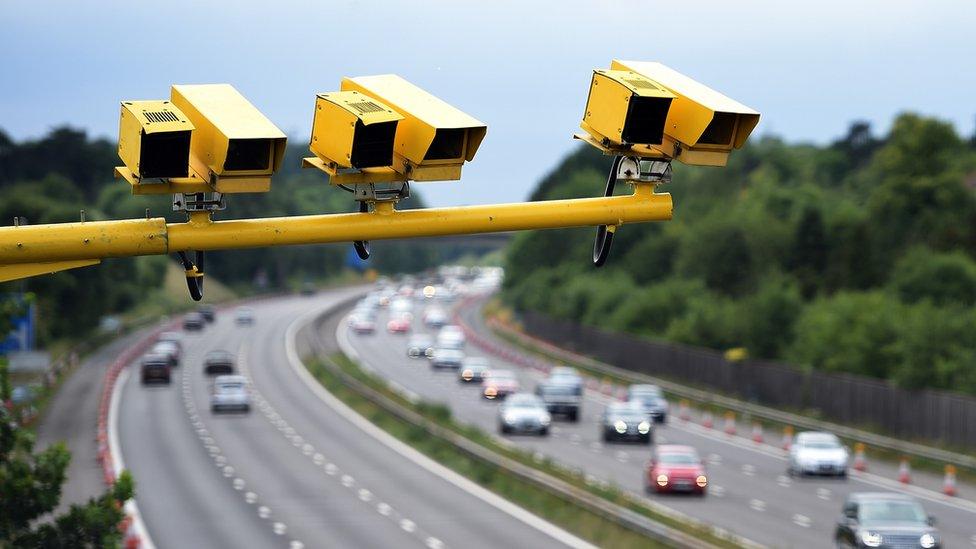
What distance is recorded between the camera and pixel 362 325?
5217 inches

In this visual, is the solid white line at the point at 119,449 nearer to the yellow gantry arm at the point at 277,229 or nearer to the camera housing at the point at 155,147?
the yellow gantry arm at the point at 277,229

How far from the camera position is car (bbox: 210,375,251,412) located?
72.6m

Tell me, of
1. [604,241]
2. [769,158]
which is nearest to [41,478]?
[604,241]

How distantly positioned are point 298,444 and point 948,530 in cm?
2913

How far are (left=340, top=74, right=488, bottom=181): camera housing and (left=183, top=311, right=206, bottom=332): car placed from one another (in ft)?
399

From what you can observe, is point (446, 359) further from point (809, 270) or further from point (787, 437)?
point (787, 437)

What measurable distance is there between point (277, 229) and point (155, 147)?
2.54 ft

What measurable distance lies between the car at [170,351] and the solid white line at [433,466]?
702 centimetres

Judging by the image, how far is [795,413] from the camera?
70312 mm

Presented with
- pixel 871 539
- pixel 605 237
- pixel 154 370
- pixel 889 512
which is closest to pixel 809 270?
pixel 154 370

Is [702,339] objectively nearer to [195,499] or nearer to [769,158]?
[195,499]

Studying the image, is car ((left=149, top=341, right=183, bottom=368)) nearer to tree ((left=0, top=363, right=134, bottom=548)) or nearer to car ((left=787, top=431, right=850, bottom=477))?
car ((left=787, top=431, right=850, bottom=477))

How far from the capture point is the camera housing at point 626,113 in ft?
29.9

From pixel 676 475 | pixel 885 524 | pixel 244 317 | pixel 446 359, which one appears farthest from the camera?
pixel 244 317
